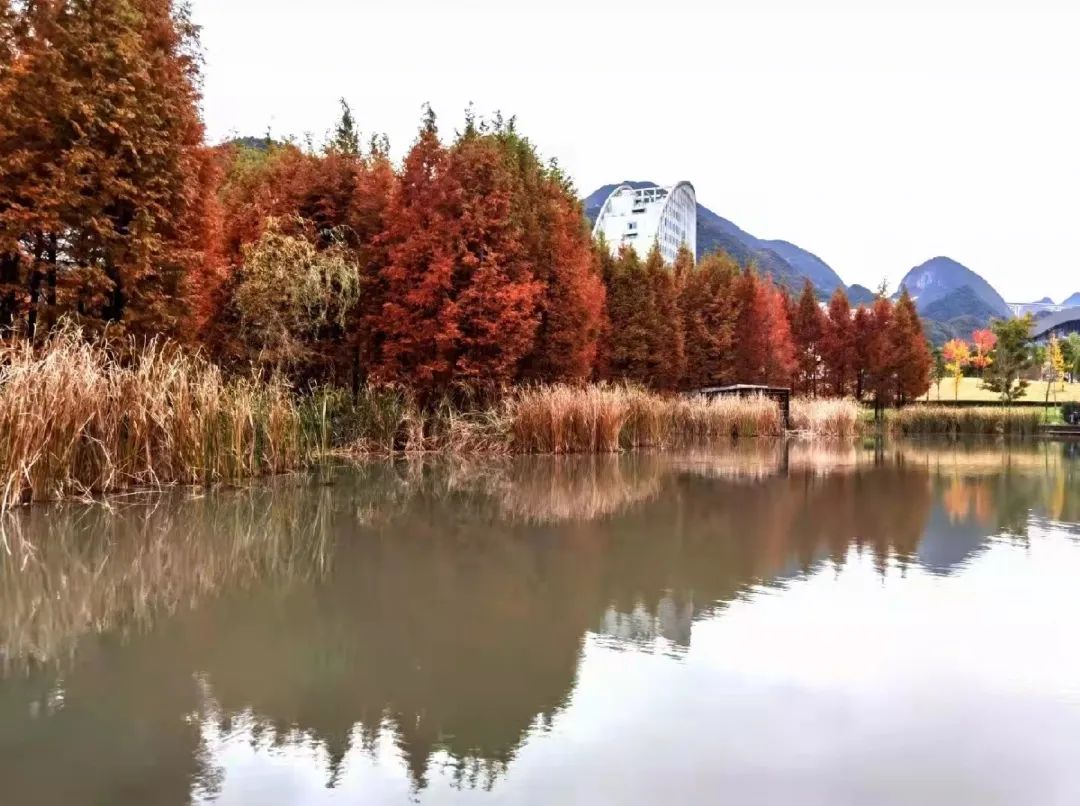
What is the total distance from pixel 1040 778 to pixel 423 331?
38.2 feet

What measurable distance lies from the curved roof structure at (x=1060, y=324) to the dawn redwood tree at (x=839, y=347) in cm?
5554

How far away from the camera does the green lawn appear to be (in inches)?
1833

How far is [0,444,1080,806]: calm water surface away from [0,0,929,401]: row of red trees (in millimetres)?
3518

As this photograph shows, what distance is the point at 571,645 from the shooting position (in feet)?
10.9

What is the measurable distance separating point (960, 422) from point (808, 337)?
19.8ft

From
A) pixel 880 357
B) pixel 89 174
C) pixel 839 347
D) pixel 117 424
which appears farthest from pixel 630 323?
pixel 117 424

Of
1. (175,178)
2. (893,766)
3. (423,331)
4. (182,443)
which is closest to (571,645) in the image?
(893,766)

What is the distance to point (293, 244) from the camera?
1216 centimetres

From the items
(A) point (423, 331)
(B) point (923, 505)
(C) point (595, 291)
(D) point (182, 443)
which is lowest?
(B) point (923, 505)

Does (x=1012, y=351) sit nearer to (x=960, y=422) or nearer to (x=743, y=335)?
(x=960, y=422)

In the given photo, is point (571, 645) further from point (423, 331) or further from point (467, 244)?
point (467, 244)

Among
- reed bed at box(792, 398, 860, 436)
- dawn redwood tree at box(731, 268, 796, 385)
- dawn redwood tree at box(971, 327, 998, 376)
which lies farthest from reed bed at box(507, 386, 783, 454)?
dawn redwood tree at box(971, 327, 998, 376)

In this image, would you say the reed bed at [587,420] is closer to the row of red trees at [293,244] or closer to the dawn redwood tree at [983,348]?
the row of red trees at [293,244]

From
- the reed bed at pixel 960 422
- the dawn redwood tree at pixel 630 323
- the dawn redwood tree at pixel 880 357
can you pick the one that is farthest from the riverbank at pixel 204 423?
the dawn redwood tree at pixel 880 357
